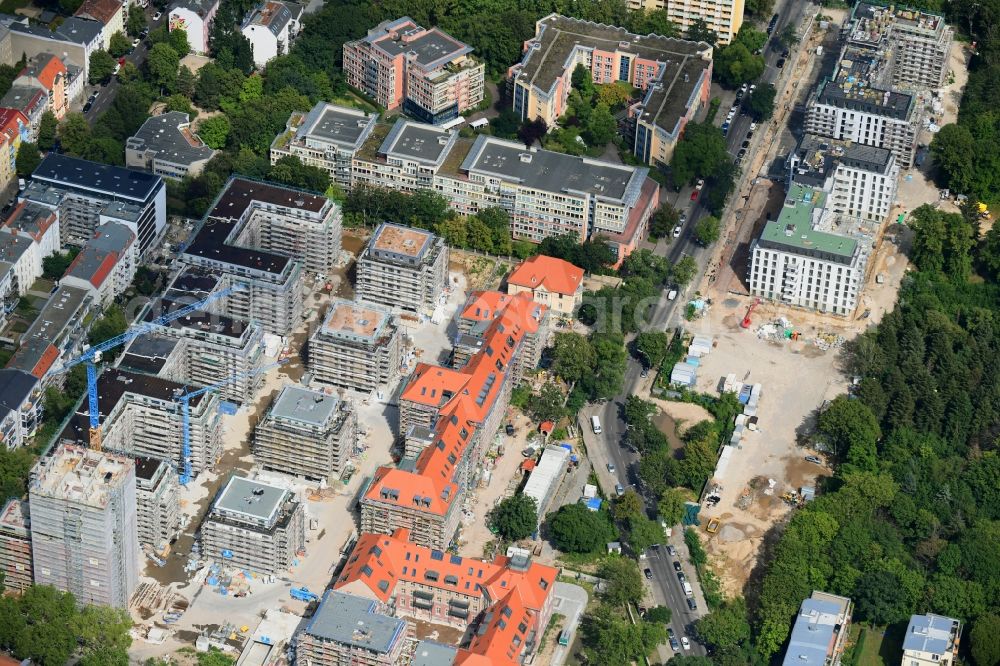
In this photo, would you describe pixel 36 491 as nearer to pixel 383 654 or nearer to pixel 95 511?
pixel 95 511

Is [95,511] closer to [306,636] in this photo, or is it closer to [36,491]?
[36,491]

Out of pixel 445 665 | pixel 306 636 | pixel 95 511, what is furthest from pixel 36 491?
pixel 445 665

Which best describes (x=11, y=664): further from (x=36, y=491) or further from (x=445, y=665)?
(x=445, y=665)

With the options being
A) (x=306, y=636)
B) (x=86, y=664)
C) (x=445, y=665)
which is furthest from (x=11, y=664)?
(x=445, y=665)

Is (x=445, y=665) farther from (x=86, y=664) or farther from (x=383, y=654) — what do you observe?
(x=86, y=664)

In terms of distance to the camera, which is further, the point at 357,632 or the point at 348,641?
the point at 357,632

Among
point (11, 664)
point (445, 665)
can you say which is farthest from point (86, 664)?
point (445, 665)
